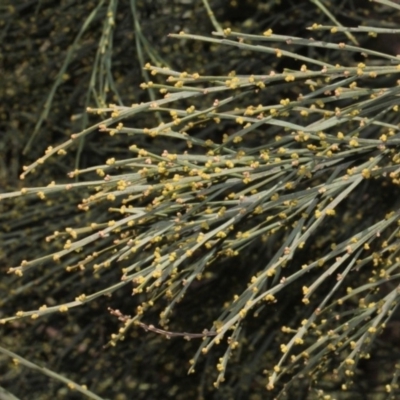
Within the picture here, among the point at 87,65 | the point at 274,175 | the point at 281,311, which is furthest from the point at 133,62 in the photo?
the point at 274,175

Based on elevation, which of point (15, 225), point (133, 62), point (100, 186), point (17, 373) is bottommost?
point (17, 373)

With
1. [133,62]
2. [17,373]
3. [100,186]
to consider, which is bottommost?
[17,373]

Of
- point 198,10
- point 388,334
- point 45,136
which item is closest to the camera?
point 198,10

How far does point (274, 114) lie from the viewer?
1437 millimetres

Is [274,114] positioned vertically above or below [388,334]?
above

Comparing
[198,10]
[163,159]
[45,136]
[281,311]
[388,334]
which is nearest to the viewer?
[163,159]

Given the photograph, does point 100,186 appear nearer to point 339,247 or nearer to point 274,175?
point 274,175

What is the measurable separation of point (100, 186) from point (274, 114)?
29 cm

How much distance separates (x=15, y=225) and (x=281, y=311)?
2.54ft

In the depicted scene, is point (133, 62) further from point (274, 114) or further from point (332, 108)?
point (274, 114)

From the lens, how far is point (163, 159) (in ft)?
4.70

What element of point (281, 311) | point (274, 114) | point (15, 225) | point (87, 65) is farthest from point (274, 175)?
point (87, 65)

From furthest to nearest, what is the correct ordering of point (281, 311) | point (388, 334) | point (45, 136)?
1. point (388, 334)
2. point (45, 136)
3. point (281, 311)

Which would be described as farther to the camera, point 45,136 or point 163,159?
point 45,136
